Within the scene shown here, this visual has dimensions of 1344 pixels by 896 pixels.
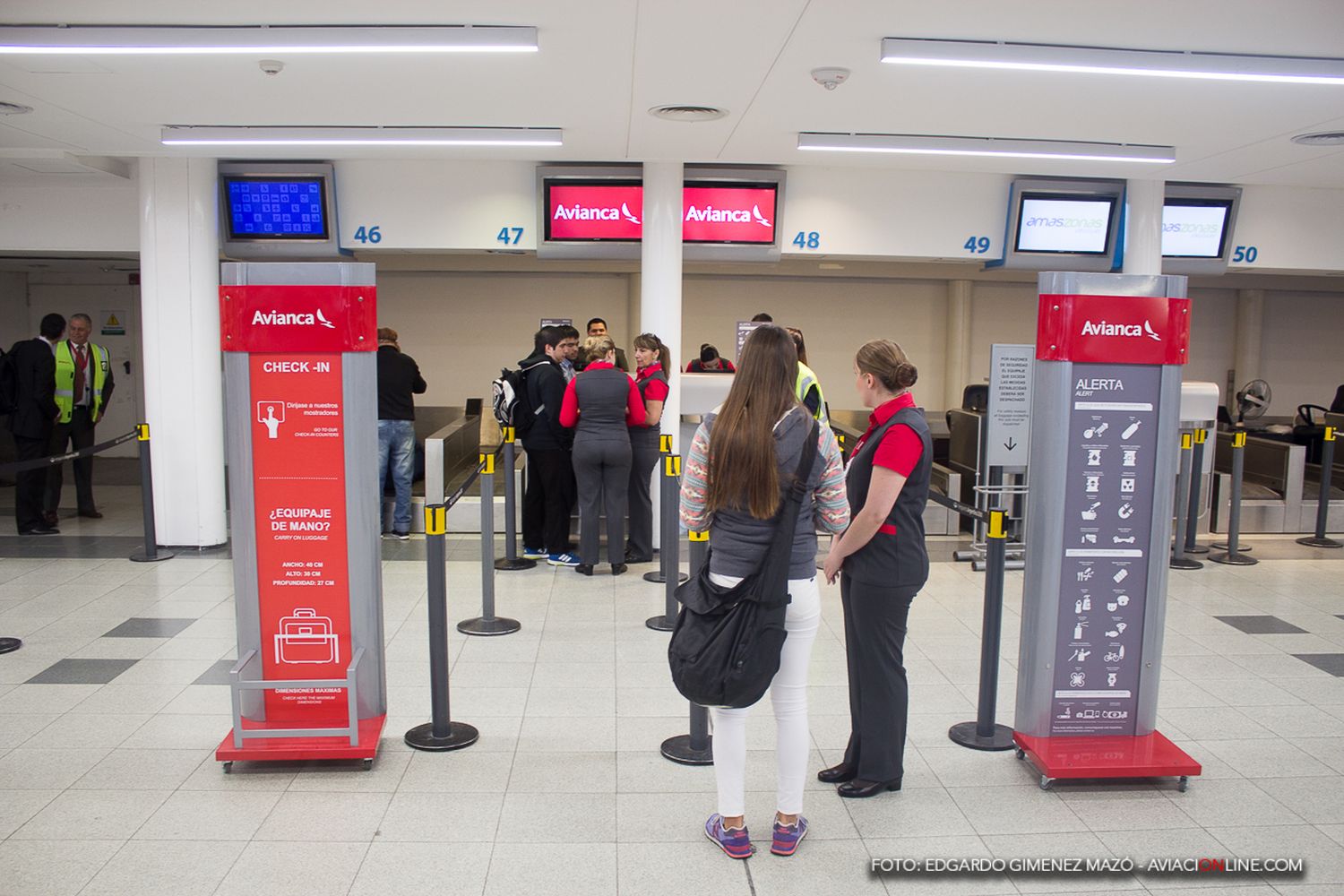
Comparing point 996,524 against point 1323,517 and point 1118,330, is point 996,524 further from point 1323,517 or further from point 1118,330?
point 1323,517

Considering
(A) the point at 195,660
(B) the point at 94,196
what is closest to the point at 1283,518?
(A) the point at 195,660

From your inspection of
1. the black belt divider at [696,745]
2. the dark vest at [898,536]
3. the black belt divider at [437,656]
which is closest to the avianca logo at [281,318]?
the black belt divider at [437,656]

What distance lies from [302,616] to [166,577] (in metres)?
3.61

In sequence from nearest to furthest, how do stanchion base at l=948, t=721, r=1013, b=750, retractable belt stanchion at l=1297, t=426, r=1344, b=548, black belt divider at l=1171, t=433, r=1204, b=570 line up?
stanchion base at l=948, t=721, r=1013, b=750 < black belt divider at l=1171, t=433, r=1204, b=570 < retractable belt stanchion at l=1297, t=426, r=1344, b=548

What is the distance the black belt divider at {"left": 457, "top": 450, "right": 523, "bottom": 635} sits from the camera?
582cm

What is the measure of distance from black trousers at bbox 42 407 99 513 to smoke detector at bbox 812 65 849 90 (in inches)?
286

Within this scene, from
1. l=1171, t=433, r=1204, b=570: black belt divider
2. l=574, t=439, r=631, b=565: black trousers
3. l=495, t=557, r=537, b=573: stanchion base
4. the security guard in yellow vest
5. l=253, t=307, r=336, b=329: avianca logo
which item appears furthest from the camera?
the security guard in yellow vest

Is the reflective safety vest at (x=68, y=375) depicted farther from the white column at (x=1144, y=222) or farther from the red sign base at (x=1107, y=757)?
the white column at (x=1144, y=222)

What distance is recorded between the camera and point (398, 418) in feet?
27.6

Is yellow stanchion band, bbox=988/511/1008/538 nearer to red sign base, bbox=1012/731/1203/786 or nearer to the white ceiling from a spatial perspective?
red sign base, bbox=1012/731/1203/786

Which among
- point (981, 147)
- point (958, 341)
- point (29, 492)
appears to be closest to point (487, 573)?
point (981, 147)

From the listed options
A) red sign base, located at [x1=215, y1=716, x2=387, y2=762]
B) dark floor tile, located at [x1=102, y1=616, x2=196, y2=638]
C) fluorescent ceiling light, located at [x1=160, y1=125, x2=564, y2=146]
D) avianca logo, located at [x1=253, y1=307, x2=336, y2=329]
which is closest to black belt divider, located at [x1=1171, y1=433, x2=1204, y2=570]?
fluorescent ceiling light, located at [x1=160, y1=125, x2=564, y2=146]

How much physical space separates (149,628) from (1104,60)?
5842mm

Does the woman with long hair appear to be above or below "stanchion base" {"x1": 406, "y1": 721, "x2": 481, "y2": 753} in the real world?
above
